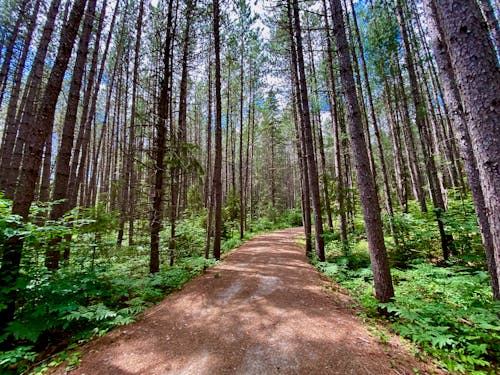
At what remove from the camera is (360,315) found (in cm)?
432

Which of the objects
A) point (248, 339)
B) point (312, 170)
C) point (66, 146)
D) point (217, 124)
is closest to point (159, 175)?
point (66, 146)

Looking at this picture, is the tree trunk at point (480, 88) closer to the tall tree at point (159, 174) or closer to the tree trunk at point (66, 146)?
the tall tree at point (159, 174)

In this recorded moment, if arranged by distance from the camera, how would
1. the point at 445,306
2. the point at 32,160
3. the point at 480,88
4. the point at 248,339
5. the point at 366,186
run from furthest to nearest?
the point at 366,186, the point at 32,160, the point at 445,306, the point at 248,339, the point at 480,88

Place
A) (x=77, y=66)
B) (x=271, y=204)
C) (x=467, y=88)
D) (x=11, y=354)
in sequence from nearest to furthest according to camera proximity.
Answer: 1. (x=467, y=88)
2. (x=11, y=354)
3. (x=77, y=66)
4. (x=271, y=204)

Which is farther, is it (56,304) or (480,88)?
(56,304)

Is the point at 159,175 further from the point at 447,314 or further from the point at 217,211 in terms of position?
the point at 447,314

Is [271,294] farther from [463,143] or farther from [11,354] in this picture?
[463,143]

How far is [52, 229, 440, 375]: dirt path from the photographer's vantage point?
290 centimetres

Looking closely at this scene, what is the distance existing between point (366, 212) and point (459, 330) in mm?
2284

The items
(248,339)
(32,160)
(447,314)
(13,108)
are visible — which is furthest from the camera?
(13,108)

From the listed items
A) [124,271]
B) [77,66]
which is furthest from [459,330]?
[77,66]

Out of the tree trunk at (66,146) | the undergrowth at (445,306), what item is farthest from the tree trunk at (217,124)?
the tree trunk at (66,146)

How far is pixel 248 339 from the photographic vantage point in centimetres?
352

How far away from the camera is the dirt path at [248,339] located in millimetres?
2898
